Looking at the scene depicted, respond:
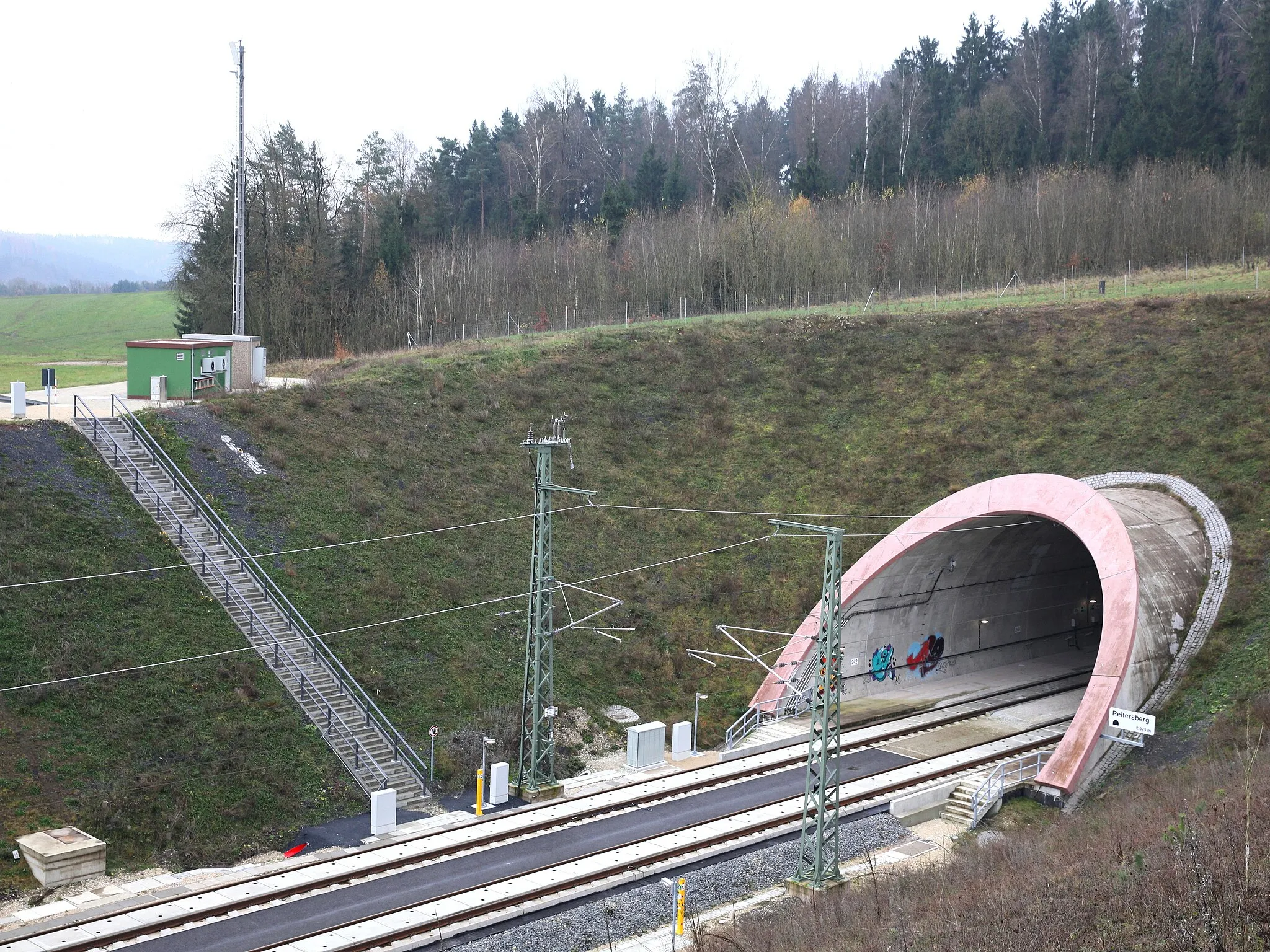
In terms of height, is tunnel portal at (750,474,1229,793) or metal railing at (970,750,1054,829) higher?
tunnel portal at (750,474,1229,793)

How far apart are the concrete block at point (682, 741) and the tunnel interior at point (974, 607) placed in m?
5.03

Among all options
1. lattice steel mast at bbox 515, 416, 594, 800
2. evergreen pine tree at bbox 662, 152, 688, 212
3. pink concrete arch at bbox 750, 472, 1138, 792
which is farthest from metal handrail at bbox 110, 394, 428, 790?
evergreen pine tree at bbox 662, 152, 688, 212

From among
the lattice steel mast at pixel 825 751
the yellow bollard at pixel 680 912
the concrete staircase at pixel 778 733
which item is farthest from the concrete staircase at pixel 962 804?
the yellow bollard at pixel 680 912

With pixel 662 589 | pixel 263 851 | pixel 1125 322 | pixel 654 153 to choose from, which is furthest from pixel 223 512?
pixel 654 153

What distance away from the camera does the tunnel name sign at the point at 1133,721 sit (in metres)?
26.6

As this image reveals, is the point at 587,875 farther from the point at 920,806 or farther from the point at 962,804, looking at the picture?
the point at 962,804

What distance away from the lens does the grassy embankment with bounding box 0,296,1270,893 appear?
27125 mm

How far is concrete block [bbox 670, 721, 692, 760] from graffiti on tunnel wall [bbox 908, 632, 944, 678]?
988 cm

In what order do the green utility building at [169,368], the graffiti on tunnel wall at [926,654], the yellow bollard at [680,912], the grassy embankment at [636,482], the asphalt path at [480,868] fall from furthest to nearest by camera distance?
the green utility building at [169,368]
the graffiti on tunnel wall at [926,654]
the grassy embankment at [636,482]
the asphalt path at [480,868]
the yellow bollard at [680,912]

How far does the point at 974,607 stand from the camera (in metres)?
39.6

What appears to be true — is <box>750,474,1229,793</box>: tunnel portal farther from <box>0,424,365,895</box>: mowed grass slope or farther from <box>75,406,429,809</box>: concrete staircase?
<box>0,424,365,895</box>: mowed grass slope

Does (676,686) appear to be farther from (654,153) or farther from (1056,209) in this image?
(654,153)

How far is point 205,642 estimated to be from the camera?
28.3 metres

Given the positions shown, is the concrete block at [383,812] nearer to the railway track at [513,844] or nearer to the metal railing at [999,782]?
the railway track at [513,844]
